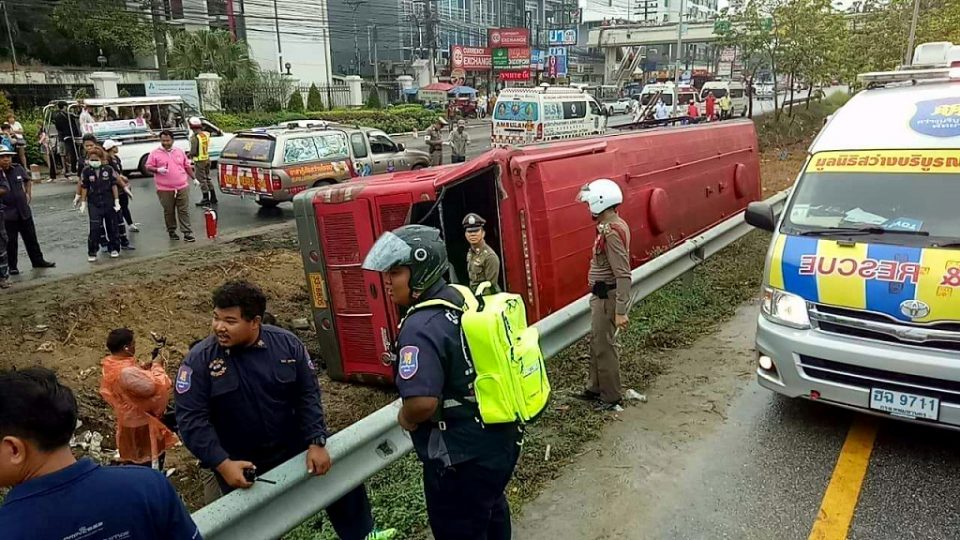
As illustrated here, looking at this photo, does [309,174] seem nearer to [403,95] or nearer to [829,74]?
[829,74]

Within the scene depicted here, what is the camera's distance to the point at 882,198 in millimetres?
4699

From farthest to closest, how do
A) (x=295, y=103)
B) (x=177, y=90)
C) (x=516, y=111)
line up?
(x=295, y=103) < (x=177, y=90) < (x=516, y=111)

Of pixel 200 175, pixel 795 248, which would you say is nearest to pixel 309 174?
pixel 200 175

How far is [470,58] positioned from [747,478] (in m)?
53.5

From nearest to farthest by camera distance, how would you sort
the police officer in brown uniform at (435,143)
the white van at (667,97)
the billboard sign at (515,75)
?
the police officer in brown uniform at (435,143) → the white van at (667,97) → the billboard sign at (515,75)

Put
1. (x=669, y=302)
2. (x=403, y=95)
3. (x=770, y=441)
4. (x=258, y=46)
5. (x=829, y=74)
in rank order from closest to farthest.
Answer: (x=770, y=441)
(x=669, y=302)
(x=829, y=74)
(x=258, y=46)
(x=403, y=95)

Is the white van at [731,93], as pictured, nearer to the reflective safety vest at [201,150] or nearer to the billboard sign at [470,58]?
the billboard sign at [470,58]

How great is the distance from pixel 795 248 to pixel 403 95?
44.9 meters

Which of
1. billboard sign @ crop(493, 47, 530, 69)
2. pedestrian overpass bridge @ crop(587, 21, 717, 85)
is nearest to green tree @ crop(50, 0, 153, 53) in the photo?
billboard sign @ crop(493, 47, 530, 69)

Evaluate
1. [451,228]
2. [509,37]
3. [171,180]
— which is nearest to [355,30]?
[509,37]

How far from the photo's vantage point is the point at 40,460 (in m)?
1.70

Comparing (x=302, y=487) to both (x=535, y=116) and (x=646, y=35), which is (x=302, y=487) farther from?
(x=646, y=35)

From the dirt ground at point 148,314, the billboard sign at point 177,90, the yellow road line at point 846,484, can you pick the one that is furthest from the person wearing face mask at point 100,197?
the billboard sign at point 177,90

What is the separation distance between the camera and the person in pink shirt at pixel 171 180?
10.8 metres
